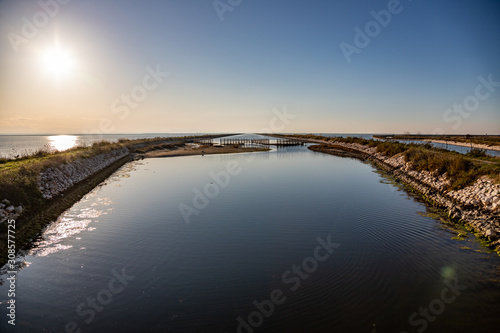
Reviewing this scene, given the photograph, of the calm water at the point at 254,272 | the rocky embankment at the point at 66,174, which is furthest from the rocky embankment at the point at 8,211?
the rocky embankment at the point at 66,174

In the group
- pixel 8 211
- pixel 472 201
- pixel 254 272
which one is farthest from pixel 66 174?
pixel 472 201

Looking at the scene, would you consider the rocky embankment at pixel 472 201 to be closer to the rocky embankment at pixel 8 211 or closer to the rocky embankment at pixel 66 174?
the rocky embankment at pixel 8 211

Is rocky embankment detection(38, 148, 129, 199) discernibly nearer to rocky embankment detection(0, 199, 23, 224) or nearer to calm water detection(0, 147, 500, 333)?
calm water detection(0, 147, 500, 333)

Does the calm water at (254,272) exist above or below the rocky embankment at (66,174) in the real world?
below

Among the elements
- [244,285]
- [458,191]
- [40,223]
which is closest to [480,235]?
[458,191]

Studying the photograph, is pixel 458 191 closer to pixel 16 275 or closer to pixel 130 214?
pixel 130 214
